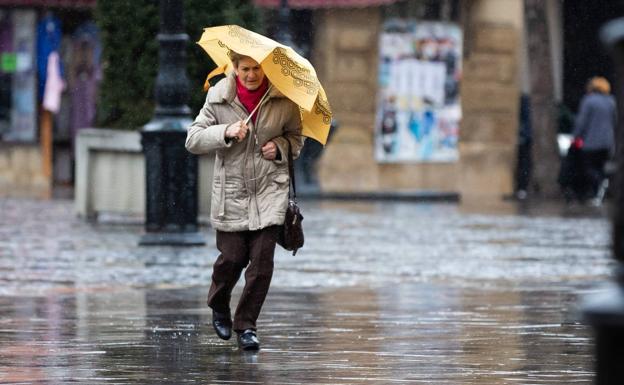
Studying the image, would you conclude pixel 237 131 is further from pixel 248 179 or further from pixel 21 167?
pixel 21 167

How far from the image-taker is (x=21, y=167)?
88.6ft

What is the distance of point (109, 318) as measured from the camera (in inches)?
348

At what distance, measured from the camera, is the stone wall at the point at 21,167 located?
2691 cm

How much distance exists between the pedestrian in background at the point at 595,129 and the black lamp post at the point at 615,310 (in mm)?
21078

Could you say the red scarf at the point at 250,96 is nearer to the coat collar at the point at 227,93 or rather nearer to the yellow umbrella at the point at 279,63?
the coat collar at the point at 227,93

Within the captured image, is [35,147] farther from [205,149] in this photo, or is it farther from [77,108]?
[205,149]

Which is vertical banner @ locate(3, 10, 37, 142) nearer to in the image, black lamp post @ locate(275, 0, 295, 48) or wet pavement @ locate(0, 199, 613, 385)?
black lamp post @ locate(275, 0, 295, 48)

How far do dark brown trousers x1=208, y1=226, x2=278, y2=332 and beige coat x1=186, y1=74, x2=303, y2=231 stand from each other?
0.08m

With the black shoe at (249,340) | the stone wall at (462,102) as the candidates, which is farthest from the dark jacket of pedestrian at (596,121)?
the black shoe at (249,340)

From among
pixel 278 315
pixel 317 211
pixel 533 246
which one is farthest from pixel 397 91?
pixel 278 315

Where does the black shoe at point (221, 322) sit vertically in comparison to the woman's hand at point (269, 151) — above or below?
below

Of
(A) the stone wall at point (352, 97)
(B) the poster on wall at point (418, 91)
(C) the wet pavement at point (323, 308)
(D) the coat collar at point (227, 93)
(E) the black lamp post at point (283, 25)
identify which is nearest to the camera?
(C) the wet pavement at point (323, 308)

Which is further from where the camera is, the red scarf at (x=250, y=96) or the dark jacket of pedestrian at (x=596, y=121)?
the dark jacket of pedestrian at (x=596, y=121)

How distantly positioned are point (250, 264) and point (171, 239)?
658 centimetres
